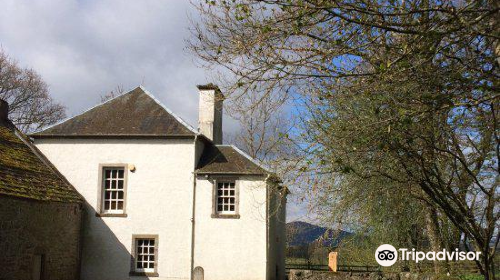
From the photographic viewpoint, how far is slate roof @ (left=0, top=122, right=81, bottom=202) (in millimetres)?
17406

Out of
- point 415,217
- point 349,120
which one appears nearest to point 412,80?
point 349,120

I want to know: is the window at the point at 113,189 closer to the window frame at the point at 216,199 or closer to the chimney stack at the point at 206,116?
the window frame at the point at 216,199

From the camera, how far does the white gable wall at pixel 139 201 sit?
69.4 feet

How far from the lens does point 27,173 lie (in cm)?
1903

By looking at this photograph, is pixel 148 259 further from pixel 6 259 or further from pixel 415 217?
pixel 415 217

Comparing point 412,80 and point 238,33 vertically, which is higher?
point 238,33

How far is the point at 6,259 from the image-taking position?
1623 centimetres

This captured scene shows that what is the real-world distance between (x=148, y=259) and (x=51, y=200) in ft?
14.2

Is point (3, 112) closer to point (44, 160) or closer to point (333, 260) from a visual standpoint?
point (44, 160)

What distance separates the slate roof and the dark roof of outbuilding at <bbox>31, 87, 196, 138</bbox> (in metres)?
1.17

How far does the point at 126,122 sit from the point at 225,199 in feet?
16.2

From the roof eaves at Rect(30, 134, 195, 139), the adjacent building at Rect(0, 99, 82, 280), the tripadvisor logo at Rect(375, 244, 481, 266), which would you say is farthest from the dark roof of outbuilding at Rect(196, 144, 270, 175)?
the tripadvisor logo at Rect(375, 244, 481, 266)

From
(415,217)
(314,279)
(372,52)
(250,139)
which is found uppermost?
(250,139)

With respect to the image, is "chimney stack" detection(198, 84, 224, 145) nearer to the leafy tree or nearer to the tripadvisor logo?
the tripadvisor logo
